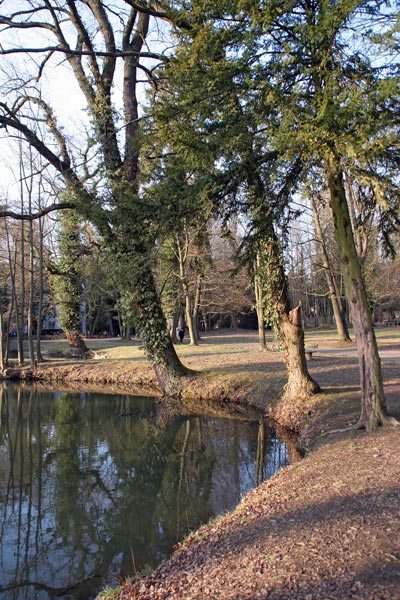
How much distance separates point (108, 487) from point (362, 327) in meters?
→ 4.97

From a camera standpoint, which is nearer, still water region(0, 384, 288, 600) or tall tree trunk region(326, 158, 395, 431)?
still water region(0, 384, 288, 600)

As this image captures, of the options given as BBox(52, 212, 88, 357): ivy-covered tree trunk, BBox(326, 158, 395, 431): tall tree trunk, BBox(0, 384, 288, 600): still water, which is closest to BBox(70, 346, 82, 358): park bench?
BBox(52, 212, 88, 357): ivy-covered tree trunk

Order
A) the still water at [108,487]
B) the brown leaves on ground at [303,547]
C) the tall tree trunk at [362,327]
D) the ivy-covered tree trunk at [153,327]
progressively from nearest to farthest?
1. the brown leaves on ground at [303,547]
2. the still water at [108,487]
3. the tall tree trunk at [362,327]
4. the ivy-covered tree trunk at [153,327]

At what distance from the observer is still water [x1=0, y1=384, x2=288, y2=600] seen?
5.37 meters

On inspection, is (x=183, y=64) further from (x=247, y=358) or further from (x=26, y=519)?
(x=247, y=358)

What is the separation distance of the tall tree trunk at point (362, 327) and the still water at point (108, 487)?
1.89m

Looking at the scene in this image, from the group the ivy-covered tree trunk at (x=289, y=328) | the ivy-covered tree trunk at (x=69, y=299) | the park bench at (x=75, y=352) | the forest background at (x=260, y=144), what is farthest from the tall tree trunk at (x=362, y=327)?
the park bench at (x=75, y=352)

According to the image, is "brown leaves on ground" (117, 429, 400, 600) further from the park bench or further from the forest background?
the park bench

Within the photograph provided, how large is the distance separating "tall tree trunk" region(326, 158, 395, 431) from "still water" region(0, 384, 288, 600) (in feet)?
6.19

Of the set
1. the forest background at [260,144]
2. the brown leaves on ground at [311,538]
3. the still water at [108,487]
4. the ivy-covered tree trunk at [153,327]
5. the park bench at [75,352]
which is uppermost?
the forest background at [260,144]

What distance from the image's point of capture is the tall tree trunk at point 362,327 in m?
7.70

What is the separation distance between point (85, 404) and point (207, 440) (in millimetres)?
6746

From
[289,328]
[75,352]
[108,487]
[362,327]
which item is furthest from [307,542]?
[75,352]

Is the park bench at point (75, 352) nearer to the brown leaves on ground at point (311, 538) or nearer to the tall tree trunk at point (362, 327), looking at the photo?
the brown leaves on ground at point (311, 538)
